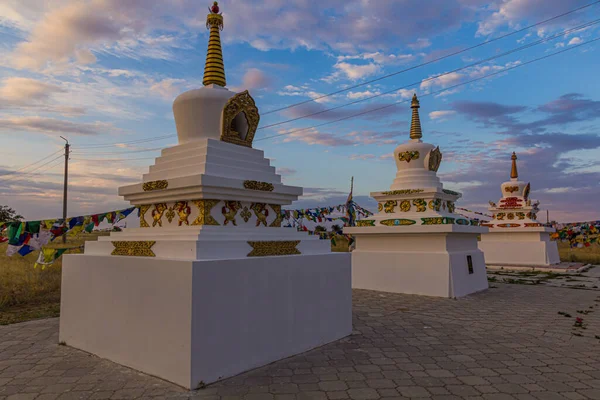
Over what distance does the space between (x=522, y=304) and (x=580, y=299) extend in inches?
67.8

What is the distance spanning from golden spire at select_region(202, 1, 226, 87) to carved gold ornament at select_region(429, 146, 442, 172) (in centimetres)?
668

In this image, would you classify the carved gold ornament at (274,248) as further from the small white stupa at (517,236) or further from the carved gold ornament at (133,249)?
the small white stupa at (517,236)

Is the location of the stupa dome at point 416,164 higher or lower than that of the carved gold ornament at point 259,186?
higher

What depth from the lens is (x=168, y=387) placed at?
3.71m

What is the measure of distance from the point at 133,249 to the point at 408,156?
7924mm

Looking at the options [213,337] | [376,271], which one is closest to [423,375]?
[213,337]

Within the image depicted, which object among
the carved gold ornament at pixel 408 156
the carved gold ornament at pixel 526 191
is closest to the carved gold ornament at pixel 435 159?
the carved gold ornament at pixel 408 156

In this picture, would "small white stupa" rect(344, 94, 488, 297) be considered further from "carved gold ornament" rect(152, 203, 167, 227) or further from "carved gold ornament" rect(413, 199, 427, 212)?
"carved gold ornament" rect(152, 203, 167, 227)

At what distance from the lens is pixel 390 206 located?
34.6 feet

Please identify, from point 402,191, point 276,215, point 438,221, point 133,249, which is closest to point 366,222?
point 402,191

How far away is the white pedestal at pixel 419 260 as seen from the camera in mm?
8953

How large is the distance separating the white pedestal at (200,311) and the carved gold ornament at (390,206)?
528cm

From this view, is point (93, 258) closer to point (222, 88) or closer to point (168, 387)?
point (168, 387)

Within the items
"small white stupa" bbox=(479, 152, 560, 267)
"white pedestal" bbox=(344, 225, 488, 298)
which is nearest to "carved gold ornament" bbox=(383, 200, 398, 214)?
"white pedestal" bbox=(344, 225, 488, 298)
